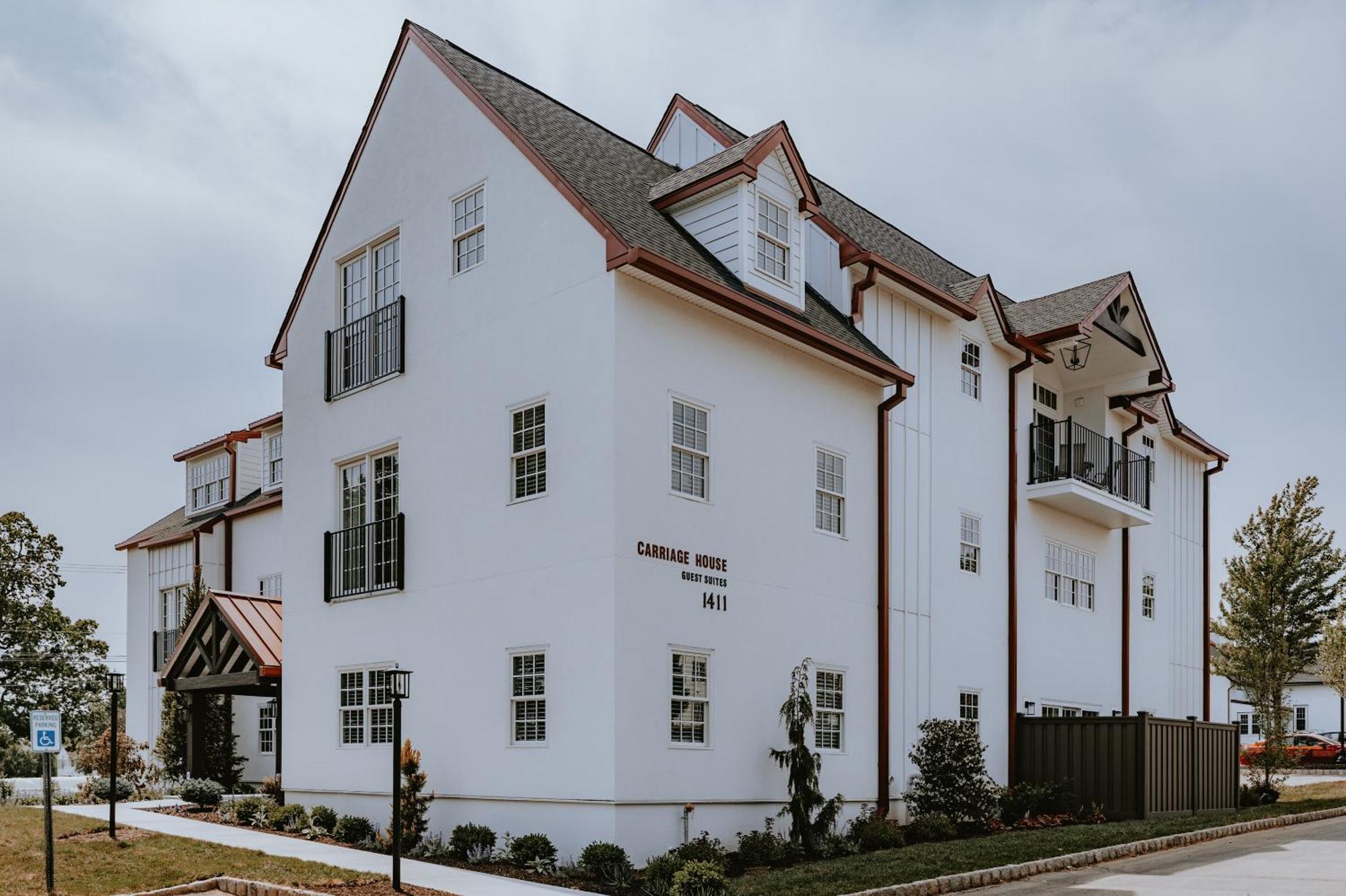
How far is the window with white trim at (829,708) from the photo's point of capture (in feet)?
64.6

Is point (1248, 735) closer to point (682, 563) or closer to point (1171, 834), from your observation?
point (1171, 834)

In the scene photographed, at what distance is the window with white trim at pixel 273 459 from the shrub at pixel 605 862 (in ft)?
64.3

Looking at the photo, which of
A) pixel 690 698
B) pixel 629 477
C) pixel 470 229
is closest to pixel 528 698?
pixel 690 698

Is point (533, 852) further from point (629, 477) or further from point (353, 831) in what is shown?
point (629, 477)

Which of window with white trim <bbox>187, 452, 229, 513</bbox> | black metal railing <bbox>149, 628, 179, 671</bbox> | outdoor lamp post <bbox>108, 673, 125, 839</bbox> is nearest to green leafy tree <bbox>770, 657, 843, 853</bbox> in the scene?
outdoor lamp post <bbox>108, 673, 125, 839</bbox>

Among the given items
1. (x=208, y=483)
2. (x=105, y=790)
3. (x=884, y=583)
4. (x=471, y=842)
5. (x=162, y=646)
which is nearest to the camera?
(x=471, y=842)

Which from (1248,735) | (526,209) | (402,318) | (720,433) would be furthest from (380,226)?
(1248,735)

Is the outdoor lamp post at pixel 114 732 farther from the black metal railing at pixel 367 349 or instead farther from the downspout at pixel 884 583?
the downspout at pixel 884 583

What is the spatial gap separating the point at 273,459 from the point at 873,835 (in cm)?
2009

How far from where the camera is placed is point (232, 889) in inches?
588

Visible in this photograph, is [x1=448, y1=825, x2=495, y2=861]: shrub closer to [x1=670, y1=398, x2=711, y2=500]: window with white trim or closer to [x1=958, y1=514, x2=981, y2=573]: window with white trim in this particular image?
[x1=670, y1=398, x2=711, y2=500]: window with white trim

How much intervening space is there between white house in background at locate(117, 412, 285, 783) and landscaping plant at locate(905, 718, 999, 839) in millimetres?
16070

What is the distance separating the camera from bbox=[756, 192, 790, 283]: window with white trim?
65.4 ft

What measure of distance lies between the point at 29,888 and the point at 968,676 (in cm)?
1577
